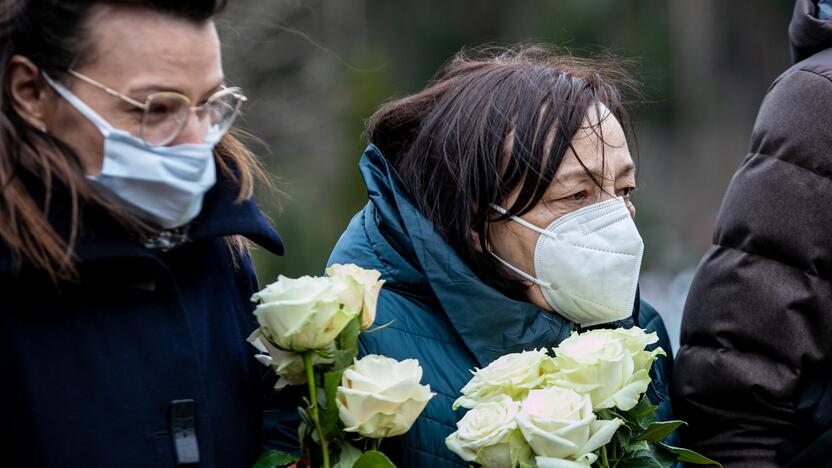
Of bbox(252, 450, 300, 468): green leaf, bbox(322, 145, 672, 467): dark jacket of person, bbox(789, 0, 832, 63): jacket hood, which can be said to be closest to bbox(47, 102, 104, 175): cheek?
bbox(252, 450, 300, 468): green leaf

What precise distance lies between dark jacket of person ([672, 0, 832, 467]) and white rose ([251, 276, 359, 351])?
1058 mm

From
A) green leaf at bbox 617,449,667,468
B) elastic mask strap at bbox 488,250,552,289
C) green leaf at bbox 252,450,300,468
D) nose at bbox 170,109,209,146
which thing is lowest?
green leaf at bbox 617,449,667,468

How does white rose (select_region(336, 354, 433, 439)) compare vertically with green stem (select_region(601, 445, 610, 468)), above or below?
above

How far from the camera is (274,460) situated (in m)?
2.42

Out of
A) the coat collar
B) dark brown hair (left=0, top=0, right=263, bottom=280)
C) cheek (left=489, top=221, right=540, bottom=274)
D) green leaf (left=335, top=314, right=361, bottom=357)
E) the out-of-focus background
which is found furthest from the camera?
the out-of-focus background

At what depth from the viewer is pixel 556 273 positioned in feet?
9.48

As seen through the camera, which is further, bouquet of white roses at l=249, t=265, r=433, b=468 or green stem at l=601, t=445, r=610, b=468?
green stem at l=601, t=445, r=610, b=468

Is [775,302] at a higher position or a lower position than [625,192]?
lower

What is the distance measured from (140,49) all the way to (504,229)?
1.05m

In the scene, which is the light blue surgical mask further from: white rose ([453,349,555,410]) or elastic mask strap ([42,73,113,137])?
white rose ([453,349,555,410])

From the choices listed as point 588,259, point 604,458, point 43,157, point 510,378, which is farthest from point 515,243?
point 43,157

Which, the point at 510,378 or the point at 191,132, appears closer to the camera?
the point at 191,132

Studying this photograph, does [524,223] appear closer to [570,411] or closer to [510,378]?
[510,378]

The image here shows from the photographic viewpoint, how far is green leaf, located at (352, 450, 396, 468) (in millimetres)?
2303
